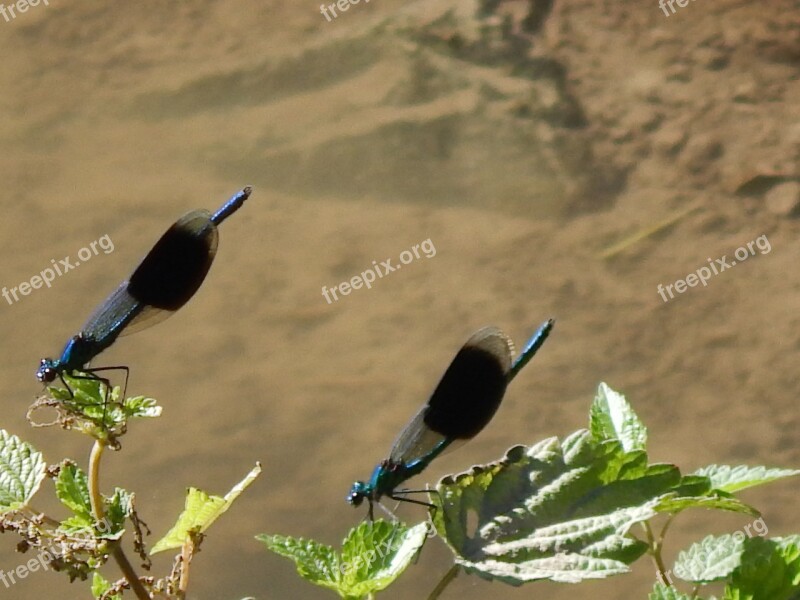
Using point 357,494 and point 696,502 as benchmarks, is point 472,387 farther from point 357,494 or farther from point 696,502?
point 696,502

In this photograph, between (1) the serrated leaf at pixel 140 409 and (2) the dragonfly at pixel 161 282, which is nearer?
(1) the serrated leaf at pixel 140 409

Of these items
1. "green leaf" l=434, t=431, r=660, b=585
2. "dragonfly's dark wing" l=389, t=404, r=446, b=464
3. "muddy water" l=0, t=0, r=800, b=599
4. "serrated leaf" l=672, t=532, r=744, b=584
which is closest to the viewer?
"green leaf" l=434, t=431, r=660, b=585

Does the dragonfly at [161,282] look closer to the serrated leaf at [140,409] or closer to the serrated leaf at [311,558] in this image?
the serrated leaf at [140,409]

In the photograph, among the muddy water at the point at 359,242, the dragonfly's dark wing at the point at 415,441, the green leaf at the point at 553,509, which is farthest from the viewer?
the muddy water at the point at 359,242

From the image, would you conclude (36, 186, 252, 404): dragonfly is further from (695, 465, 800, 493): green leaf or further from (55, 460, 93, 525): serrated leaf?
(695, 465, 800, 493): green leaf

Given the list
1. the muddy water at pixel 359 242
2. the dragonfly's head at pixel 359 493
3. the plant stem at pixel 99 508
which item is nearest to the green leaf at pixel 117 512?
the plant stem at pixel 99 508

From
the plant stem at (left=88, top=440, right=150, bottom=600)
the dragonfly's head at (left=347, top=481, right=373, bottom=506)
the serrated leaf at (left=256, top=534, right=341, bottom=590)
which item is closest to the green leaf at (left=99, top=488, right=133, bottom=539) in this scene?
the plant stem at (left=88, top=440, right=150, bottom=600)

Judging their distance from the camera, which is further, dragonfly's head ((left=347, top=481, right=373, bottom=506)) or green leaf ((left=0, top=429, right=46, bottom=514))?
dragonfly's head ((left=347, top=481, right=373, bottom=506))

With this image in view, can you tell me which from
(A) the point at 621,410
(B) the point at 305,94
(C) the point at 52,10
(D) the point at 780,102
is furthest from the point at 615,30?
(A) the point at 621,410
